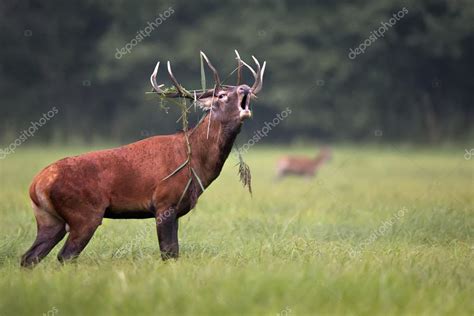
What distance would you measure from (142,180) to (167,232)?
0.47 m

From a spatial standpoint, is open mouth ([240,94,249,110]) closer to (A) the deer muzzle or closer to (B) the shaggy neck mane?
(A) the deer muzzle

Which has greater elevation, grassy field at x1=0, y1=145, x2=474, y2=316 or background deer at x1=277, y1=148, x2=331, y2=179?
grassy field at x1=0, y1=145, x2=474, y2=316

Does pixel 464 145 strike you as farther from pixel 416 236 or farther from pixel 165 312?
pixel 165 312

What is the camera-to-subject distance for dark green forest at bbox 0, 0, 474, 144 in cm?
2792

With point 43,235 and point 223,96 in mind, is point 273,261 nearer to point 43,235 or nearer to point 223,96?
point 223,96

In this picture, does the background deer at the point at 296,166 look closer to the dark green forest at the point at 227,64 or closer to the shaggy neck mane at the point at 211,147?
the shaggy neck mane at the point at 211,147

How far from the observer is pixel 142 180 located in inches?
251

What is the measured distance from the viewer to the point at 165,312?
4.56m

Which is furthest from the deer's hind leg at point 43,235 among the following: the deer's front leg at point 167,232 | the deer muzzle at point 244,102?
the deer muzzle at point 244,102

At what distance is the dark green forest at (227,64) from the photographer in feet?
91.6

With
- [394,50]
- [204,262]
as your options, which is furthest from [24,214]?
[394,50]

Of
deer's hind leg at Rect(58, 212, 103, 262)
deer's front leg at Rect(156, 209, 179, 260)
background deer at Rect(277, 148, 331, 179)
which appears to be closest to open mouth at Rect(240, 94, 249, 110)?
deer's front leg at Rect(156, 209, 179, 260)

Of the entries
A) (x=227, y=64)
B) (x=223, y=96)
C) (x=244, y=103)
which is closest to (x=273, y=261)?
(x=244, y=103)

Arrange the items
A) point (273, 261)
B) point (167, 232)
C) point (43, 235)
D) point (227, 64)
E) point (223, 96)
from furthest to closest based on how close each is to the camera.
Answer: point (227, 64), point (223, 96), point (167, 232), point (43, 235), point (273, 261)
